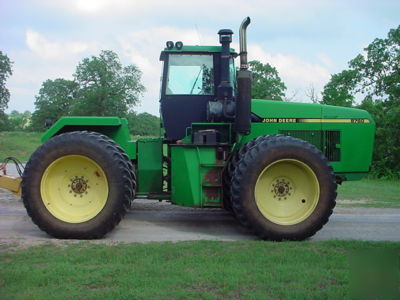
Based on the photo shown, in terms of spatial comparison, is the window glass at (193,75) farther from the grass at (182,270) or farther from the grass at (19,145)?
the grass at (19,145)

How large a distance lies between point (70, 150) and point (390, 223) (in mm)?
5443

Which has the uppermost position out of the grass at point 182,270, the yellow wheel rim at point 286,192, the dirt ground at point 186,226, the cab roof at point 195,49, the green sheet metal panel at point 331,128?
the cab roof at point 195,49

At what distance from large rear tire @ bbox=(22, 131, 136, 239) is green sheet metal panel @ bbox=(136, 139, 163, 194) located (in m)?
→ 0.71

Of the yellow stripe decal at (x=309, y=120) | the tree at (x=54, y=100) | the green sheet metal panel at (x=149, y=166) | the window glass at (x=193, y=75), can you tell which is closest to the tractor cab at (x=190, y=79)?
the window glass at (x=193, y=75)

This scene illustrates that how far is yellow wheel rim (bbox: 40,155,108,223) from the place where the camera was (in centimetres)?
689

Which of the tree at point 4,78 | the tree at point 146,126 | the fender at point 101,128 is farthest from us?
the tree at point 4,78

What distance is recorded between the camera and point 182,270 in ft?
16.3

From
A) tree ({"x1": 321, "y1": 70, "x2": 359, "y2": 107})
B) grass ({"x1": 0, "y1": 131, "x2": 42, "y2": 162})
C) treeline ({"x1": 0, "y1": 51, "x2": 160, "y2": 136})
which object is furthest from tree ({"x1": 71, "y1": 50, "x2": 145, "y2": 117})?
tree ({"x1": 321, "y1": 70, "x2": 359, "y2": 107})

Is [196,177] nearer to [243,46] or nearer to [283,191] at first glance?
[283,191]

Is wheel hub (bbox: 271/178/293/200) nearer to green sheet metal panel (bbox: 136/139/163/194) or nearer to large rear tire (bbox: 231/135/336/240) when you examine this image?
large rear tire (bbox: 231/135/336/240)

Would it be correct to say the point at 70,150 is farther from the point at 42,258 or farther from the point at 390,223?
the point at 390,223

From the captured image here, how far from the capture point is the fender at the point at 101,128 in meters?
7.31

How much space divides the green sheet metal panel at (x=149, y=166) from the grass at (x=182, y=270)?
1.68 meters

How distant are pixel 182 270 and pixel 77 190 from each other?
269 cm
